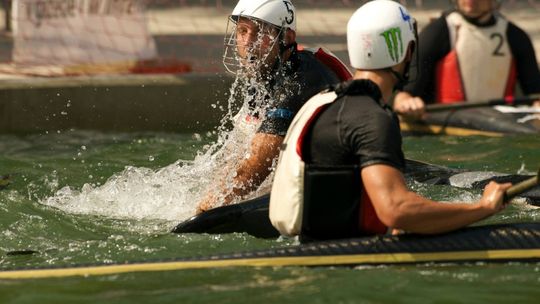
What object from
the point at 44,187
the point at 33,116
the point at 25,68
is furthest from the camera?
the point at 25,68

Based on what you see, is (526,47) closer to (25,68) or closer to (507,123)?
(507,123)

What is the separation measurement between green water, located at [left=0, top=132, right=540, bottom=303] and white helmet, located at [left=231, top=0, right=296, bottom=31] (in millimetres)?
1194

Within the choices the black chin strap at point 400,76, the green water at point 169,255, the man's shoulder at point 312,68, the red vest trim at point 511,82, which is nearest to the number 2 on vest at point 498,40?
the red vest trim at point 511,82

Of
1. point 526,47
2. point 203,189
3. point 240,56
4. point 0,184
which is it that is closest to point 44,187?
point 0,184

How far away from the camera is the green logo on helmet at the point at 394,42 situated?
5.46 meters

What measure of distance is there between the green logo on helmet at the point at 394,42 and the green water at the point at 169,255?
892 millimetres

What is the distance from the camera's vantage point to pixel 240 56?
273 inches

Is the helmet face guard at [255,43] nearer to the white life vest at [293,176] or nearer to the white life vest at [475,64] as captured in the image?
the white life vest at [293,176]

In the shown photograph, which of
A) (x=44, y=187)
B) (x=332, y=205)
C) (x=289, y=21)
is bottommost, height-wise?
(x=44, y=187)

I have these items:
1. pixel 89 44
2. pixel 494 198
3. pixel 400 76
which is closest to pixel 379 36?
pixel 400 76

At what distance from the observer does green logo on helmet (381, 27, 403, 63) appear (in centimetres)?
546

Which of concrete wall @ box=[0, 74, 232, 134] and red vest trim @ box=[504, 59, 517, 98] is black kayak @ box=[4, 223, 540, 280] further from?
concrete wall @ box=[0, 74, 232, 134]

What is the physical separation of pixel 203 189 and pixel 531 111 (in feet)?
11.3

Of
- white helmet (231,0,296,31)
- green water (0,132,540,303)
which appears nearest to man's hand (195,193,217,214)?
green water (0,132,540,303)
